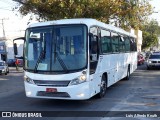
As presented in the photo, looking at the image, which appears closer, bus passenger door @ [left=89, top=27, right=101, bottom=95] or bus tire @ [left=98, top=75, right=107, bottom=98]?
bus passenger door @ [left=89, top=27, right=101, bottom=95]

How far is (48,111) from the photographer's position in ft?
32.8

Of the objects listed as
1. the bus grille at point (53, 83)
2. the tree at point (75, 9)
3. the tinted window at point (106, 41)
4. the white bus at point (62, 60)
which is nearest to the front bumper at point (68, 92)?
the white bus at point (62, 60)

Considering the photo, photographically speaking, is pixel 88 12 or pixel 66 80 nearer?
pixel 66 80

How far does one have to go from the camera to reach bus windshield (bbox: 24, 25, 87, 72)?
10.2m

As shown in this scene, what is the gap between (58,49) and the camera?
34.2 feet

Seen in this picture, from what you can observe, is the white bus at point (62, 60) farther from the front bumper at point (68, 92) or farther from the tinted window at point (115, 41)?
the tinted window at point (115, 41)

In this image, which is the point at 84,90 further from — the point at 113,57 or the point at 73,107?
the point at 113,57

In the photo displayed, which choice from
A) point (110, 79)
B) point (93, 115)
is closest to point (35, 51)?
point (93, 115)

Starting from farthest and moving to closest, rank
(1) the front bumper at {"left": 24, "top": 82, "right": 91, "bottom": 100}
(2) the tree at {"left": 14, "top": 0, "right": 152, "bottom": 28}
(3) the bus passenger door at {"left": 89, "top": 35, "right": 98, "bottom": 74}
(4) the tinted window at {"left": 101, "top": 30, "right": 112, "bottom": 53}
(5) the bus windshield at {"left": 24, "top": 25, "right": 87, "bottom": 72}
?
(2) the tree at {"left": 14, "top": 0, "right": 152, "bottom": 28}
(4) the tinted window at {"left": 101, "top": 30, "right": 112, "bottom": 53}
(3) the bus passenger door at {"left": 89, "top": 35, "right": 98, "bottom": 74}
(5) the bus windshield at {"left": 24, "top": 25, "right": 87, "bottom": 72}
(1) the front bumper at {"left": 24, "top": 82, "right": 91, "bottom": 100}

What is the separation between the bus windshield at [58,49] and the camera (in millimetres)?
10250

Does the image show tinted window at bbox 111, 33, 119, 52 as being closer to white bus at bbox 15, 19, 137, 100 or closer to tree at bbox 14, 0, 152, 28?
white bus at bbox 15, 19, 137, 100

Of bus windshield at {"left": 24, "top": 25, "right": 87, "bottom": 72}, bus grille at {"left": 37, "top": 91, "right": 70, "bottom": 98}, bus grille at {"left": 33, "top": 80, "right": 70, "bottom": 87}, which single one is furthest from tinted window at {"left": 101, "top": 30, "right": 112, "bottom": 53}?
bus grille at {"left": 37, "top": 91, "right": 70, "bottom": 98}

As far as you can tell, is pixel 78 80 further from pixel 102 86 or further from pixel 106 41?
pixel 106 41

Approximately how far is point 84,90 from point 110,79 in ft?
12.8
